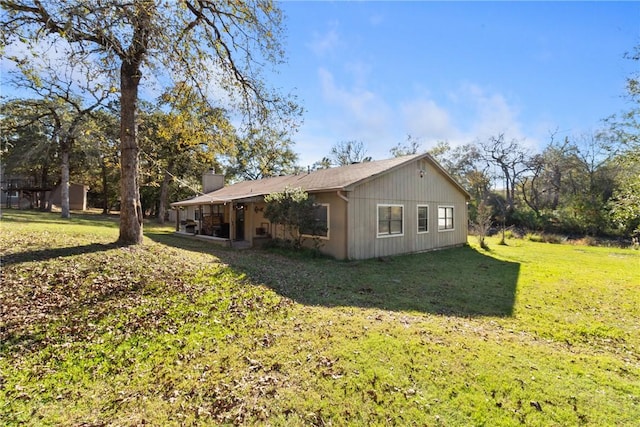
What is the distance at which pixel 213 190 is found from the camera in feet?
72.3

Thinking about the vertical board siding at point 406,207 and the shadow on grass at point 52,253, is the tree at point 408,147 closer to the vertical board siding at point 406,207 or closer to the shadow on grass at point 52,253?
the vertical board siding at point 406,207

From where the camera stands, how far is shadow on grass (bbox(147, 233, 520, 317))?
6297mm

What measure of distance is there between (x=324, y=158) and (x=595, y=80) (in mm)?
29371

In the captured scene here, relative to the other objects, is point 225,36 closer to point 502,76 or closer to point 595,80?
point 502,76

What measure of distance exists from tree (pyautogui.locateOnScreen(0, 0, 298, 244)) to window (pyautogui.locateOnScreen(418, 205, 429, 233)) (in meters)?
7.27

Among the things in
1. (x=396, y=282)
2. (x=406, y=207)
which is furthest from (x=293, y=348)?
(x=406, y=207)

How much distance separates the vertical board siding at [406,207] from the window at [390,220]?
0.65ft

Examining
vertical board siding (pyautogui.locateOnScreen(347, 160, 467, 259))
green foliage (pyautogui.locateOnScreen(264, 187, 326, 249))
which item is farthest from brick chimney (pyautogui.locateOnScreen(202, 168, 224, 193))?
vertical board siding (pyautogui.locateOnScreen(347, 160, 467, 259))

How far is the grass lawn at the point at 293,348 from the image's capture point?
9.75 ft

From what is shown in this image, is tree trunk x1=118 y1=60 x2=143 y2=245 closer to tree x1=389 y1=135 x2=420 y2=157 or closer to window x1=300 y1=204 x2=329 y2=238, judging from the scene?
window x1=300 y1=204 x2=329 y2=238

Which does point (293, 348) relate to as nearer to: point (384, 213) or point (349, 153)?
point (384, 213)

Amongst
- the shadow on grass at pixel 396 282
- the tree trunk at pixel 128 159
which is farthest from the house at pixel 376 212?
the tree trunk at pixel 128 159

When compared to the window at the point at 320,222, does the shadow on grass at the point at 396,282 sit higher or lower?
lower

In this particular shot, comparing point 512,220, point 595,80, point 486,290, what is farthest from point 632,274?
point 512,220
